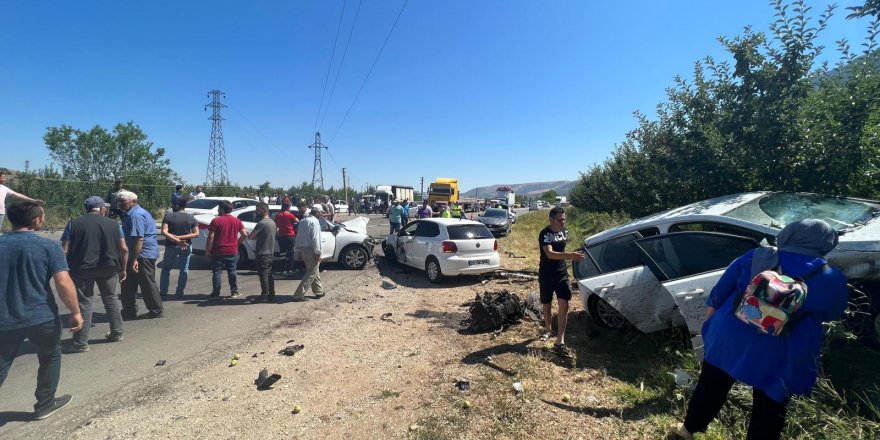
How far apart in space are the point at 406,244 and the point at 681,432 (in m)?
7.73

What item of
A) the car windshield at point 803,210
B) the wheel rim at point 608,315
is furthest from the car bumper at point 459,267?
the car windshield at point 803,210

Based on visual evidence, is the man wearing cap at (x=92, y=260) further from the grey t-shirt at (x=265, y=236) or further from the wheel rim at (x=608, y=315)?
the wheel rim at (x=608, y=315)

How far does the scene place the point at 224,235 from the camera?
7055mm

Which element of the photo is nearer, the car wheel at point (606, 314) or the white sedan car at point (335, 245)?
the car wheel at point (606, 314)

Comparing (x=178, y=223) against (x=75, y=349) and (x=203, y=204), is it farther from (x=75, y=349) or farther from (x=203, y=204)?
(x=203, y=204)

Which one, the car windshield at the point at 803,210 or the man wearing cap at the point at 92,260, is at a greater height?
the car windshield at the point at 803,210

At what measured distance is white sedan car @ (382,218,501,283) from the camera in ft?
28.2

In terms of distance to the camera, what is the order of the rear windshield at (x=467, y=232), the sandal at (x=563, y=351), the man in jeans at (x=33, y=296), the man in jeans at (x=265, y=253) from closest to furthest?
the man in jeans at (x=33, y=296), the sandal at (x=563, y=351), the man in jeans at (x=265, y=253), the rear windshield at (x=467, y=232)

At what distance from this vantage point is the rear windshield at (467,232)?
28.6ft

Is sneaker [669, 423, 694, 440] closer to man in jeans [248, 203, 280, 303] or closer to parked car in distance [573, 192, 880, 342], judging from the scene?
parked car in distance [573, 192, 880, 342]

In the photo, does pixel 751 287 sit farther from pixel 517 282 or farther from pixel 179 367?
pixel 517 282

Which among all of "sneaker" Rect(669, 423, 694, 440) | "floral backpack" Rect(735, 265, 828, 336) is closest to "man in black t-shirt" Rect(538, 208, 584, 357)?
"sneaker" Rect(669, 423, 694, 440)

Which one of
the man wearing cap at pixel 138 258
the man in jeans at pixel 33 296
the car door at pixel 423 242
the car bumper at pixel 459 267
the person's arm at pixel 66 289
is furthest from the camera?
the car door at pixel 423 242

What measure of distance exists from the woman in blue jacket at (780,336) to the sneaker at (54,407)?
17.4 feet
